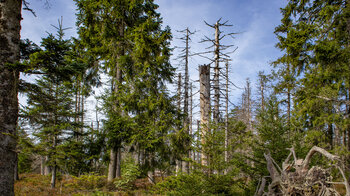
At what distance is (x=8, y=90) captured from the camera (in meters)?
4.65

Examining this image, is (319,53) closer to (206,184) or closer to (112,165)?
(206,184)

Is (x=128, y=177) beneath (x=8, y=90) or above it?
beneath

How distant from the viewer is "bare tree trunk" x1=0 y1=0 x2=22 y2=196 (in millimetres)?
4426

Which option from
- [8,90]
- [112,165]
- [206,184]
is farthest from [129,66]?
[206,184]

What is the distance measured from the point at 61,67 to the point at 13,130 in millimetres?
1977

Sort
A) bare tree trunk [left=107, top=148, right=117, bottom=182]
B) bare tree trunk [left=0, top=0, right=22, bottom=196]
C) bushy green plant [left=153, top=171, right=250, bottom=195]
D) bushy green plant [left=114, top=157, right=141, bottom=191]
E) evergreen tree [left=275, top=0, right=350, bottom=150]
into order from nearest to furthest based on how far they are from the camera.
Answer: bushy green plant [left=153, top=171, right=250, bottom=195], bare tree trunk [left=0, top=0, right=22, bottom=196], evergreen tree [left=275, top=0, right=350, bottom=150], bushy green plant [left=114, top=157, right=141, bottom=191], bare tree trunk [left=107, top=148, right=117, bottom=182]

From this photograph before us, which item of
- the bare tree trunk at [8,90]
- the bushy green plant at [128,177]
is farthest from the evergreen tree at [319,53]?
the bare tree trunk at [8,90]

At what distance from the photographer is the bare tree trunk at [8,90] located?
4426mm

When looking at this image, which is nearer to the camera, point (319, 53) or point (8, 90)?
point (8, 90)

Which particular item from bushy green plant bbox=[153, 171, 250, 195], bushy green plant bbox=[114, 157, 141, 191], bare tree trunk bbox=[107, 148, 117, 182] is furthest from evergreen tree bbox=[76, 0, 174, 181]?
bushy green plant bbox=[153, 171, 250, 195]

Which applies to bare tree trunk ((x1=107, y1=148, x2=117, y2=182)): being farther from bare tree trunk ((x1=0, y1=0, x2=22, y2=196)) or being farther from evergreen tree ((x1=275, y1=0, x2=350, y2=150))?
evergreen tree ((x1=275, y1=0, x2=350, y2=150))

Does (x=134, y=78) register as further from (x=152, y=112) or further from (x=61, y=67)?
(x=61, y=67)

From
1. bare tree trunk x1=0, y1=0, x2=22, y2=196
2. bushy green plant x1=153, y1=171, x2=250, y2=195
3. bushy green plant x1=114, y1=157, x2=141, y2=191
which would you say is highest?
bare tree trunk x1=0, y1=0, x2=22, y2=196

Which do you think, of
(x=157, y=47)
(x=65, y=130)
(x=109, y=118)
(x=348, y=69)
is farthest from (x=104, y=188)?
(x=348, y=69)
